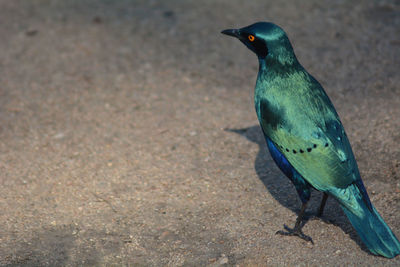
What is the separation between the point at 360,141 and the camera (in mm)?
5082

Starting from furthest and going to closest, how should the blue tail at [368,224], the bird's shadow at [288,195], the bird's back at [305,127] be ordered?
the bird's shadow at [288,195] → the bird's back at [305,127] → the blue tail at [368,224]

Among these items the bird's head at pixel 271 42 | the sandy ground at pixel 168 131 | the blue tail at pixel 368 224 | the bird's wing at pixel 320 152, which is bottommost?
the sandy ground at pixel 168 131

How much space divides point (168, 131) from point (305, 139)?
1.94m

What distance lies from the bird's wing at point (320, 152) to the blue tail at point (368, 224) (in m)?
0.08

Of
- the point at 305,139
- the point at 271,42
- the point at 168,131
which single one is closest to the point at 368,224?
the point at 305,139

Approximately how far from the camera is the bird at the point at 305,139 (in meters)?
3.73

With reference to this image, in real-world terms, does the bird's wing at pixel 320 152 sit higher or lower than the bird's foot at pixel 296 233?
higher

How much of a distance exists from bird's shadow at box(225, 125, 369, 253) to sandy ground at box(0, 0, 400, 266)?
0.6 inches

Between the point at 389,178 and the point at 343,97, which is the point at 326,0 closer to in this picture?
the point at 343,97

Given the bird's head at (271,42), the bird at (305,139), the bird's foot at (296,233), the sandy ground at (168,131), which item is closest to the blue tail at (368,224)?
the bird at (305,139)

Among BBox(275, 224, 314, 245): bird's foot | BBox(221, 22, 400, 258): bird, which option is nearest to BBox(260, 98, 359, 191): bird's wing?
BBox(221, 22, 400, 258): bird

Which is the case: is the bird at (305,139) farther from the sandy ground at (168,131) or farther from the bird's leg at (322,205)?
the sandy ground at (168,131)

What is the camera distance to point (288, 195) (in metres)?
4.59

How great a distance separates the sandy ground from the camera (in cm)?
414
